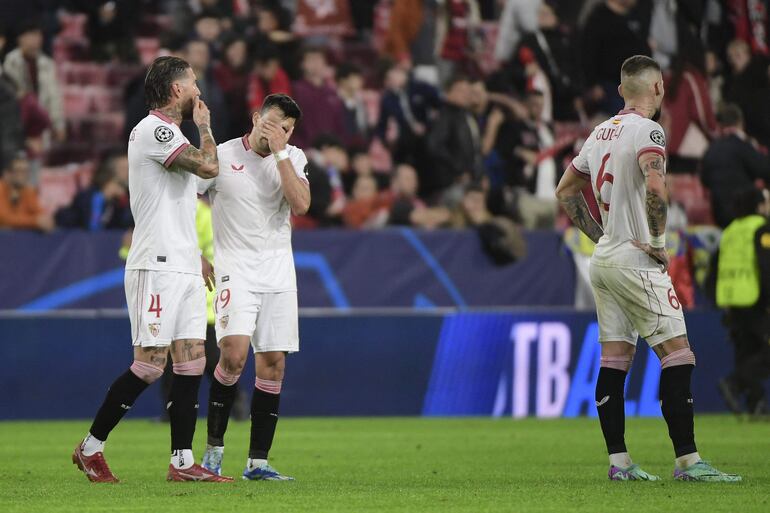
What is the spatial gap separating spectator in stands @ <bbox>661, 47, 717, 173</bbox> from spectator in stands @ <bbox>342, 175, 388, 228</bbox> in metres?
4.20

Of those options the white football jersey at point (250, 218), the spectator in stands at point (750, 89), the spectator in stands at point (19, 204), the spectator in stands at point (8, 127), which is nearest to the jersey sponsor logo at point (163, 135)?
the white football jersey at point (250, 218)

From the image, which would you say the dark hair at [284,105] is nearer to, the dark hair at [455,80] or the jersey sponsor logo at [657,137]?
the jersey sponsor logo at [657,137]

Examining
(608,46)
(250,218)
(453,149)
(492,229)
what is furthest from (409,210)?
(250,218)

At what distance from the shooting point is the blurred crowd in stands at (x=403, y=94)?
17.8 metres

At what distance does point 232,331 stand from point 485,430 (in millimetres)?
5832

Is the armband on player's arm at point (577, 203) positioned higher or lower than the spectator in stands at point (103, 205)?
higher

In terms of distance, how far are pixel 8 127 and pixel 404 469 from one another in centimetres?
990

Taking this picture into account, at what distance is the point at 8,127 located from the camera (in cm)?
1795

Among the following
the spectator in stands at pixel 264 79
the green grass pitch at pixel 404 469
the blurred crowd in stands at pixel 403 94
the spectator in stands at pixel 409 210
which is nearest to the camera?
the green grass pitch at pixel 404 469

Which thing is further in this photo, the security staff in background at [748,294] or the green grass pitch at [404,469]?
the security staff in background at [748,294]

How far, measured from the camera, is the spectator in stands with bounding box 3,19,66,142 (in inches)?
728

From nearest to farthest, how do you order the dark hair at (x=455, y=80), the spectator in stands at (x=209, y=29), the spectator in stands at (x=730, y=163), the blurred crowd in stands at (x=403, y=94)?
1. the spectator in stands at (x=730, y=163)
2. the blurred crowd in stands at (x=403, y=94)
3. the spectator in stands at (x=209, y=29)
4. the dark hair at (x=455, y=80)

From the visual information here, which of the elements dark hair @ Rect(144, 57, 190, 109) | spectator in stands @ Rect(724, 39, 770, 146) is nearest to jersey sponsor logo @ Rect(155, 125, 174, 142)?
dark hair @ Rect(144, 57, 190, 109)

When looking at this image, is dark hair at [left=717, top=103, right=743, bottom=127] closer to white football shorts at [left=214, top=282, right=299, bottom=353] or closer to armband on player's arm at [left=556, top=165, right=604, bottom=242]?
armband on player's arm at [left=556, top=165, right=604, bottom=242]
